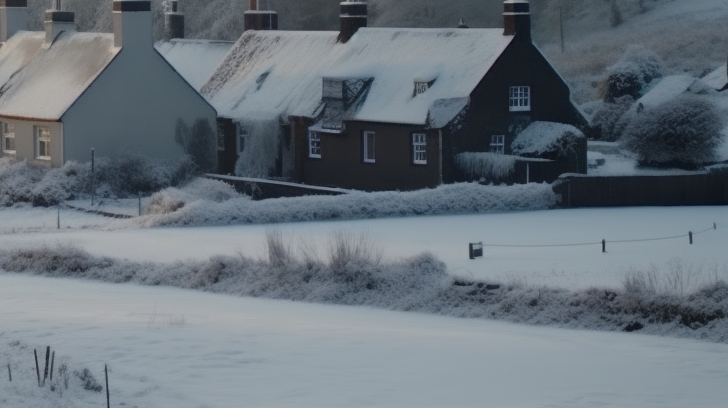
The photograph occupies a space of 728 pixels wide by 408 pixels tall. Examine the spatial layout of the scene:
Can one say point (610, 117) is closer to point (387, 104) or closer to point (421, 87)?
point (421, 87)

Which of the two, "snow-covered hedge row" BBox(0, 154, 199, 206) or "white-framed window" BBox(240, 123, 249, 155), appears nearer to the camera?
"snow-covered hedge row" BBox(0, 154, 199, 206)

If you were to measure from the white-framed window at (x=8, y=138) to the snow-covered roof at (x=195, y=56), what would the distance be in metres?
8.48

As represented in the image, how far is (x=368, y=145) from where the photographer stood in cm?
5091

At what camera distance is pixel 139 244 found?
3594cm

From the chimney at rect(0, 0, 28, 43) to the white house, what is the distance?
764 centimetres

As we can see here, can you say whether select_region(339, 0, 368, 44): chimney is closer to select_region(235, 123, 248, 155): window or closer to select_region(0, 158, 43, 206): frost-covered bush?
select_region(235, 123, 248, 155): window

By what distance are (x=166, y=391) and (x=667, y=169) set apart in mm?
36142

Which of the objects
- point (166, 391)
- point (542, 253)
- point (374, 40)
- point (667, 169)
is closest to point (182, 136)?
point (374, 40)

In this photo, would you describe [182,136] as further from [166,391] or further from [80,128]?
[166,391]

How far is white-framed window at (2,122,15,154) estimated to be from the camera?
55.9m

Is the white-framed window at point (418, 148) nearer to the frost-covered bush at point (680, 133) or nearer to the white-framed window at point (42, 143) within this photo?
the frost-covered bush at point (680, 133)

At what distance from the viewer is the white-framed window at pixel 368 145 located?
50.6m

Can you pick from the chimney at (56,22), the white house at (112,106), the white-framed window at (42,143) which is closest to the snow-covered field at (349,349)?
the white house at (112,106)

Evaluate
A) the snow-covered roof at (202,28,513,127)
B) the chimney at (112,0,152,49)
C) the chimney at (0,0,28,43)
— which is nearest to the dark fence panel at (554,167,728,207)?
the snow-covered roof at (202,28,513,127)
